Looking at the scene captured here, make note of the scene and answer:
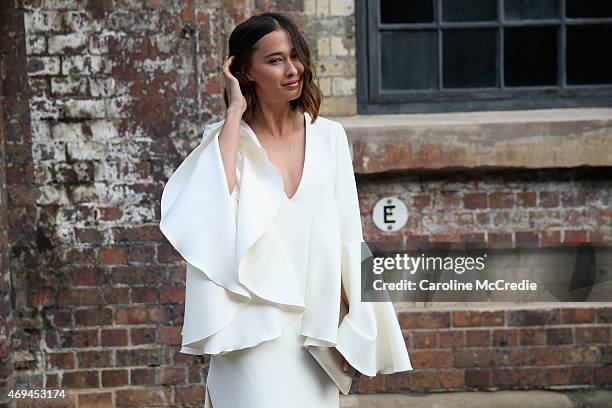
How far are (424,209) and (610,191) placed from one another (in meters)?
0.98

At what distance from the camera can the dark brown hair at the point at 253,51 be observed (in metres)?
3.13

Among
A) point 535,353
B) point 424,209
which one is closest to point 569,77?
point 424,209

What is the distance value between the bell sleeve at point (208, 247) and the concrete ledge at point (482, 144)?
1926 mm

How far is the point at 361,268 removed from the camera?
10.7 feet

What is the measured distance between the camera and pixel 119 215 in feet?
15.8

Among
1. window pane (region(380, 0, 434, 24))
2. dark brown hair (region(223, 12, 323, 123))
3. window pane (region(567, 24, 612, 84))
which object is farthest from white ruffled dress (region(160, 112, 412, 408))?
window pane (region(567, 24, 612, 84))

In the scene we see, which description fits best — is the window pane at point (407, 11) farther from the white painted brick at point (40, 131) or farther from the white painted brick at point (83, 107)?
the white painted brick at point (40, 131)

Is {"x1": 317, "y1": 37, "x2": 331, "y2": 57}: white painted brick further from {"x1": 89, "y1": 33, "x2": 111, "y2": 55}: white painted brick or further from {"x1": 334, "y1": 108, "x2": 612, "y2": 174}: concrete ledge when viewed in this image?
{"x1": 89, "y1": 33, "x2": 111, "y2": 55}: white painted brick

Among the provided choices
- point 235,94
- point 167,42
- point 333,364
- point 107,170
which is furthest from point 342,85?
point 333,364

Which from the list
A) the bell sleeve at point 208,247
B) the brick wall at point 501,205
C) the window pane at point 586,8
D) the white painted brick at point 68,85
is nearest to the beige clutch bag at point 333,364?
the bell sleeve at point 208,247

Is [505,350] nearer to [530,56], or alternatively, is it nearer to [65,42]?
[530,56]

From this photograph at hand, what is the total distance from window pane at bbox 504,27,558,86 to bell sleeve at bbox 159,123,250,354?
269cm

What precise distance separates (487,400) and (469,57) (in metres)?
1.83

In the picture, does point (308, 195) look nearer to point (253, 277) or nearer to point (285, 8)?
point (253, 277)
